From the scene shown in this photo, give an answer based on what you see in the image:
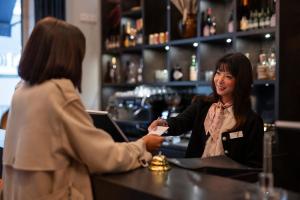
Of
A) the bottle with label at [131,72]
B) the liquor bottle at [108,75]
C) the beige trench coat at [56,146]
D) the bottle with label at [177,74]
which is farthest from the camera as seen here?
the liquor bottle at [108,75]

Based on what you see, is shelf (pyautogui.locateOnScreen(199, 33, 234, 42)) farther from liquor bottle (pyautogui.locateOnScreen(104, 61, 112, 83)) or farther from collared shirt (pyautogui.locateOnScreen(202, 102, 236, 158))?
liquor bottle (pyautogui.locateOnScreen(104, 61, 112, 83))

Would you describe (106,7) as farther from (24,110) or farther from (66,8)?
(24,110)

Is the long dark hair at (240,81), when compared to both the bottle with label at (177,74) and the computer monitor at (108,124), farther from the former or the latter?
the bottle with label at (177,74)

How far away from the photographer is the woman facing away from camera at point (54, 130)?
51.4 inches

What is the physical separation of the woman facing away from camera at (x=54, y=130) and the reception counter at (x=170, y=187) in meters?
0.05

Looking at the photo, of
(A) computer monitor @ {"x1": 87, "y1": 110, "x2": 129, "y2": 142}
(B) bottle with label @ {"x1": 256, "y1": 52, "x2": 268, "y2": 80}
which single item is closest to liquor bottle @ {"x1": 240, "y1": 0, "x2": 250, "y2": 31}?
Answer: (B) bottle with label @ {"x1": 256, "y1": 52, "x2": 268, "y2": 80}

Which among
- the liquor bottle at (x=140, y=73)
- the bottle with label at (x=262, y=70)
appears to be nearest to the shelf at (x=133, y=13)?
the liquor bottle at (x=140, y=73)

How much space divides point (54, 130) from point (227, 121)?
1112 millimetres

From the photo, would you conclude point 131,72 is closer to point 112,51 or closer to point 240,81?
point 112,51

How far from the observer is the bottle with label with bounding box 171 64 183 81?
417 centimetres

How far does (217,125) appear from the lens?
2.19 meters

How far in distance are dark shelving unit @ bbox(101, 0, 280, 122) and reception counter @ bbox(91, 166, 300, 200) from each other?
6.13ft

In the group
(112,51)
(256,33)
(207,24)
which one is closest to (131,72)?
(112,51)

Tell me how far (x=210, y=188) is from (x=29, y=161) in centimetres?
58
